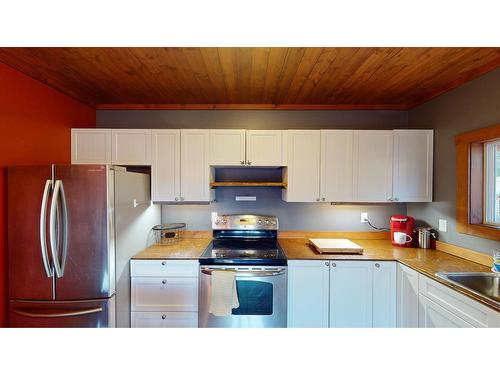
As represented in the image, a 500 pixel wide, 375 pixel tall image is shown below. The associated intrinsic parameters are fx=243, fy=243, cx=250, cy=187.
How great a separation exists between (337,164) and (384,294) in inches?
48.1

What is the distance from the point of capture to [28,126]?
1909 mm

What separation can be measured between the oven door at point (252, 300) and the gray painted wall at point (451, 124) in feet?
5.18

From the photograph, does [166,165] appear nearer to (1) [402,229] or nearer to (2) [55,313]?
(2) [55,313]

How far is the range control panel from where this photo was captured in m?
2.63

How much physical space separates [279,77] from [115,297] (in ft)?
7.09

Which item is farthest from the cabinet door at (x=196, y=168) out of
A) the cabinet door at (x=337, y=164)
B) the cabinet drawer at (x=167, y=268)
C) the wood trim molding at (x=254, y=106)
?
the cabinet door at (x=337, y=164)

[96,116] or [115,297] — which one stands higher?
[96,116]

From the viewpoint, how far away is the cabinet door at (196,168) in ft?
7.89

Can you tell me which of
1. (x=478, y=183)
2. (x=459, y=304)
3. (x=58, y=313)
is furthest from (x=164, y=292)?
(x=478, y=183)

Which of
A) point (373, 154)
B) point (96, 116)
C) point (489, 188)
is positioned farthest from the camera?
point (96, 116)

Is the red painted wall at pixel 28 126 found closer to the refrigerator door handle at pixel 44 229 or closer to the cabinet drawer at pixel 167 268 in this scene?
the refrigerator door handle at pixel 44 229

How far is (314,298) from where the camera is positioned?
209cm

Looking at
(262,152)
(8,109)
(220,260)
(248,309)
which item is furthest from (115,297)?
(262,152)
